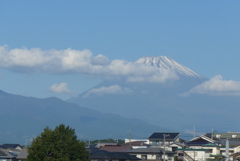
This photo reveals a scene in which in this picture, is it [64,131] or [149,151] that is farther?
[149,151]

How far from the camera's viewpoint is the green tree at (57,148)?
188 feet

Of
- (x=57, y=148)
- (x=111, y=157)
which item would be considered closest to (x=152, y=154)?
(x=111, y=157)

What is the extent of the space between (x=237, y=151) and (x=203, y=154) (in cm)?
944

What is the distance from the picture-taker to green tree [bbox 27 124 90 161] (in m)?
57.2

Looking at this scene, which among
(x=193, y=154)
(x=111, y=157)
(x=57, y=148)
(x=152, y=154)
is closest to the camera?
(x=57, y=148)

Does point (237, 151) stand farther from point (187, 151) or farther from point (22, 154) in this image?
point (22, 154)

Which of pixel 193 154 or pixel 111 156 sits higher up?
pixel 193 154

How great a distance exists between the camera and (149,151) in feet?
236

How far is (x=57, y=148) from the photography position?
190 feet

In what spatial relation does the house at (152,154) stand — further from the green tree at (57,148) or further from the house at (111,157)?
the green tree at (57,148)

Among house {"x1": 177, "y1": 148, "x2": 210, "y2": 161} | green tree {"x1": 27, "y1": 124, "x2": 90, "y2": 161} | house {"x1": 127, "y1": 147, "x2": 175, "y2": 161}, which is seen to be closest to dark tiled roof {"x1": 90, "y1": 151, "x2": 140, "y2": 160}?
house {"x1": 127, "y1": 147, "x2": 175, "y2": 161}

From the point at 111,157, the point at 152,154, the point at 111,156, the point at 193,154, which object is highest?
the point at 193,154

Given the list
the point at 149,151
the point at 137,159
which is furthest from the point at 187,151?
the point at 137,159

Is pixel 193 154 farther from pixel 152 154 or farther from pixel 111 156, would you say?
pixel 111 156
